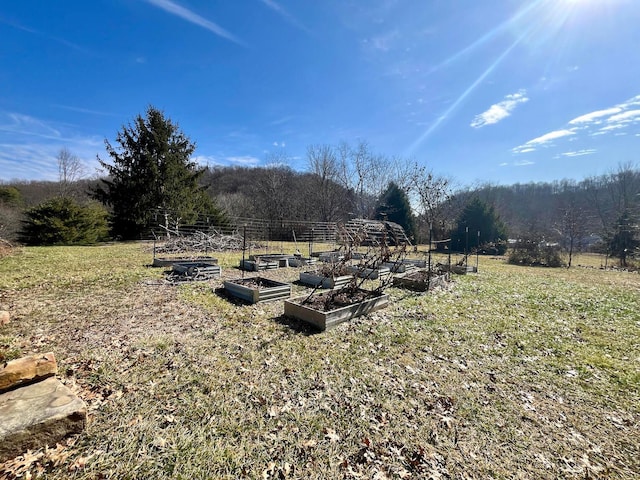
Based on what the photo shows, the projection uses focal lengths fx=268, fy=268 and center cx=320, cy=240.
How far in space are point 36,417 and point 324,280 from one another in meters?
5.35

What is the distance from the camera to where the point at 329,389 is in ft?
9.66

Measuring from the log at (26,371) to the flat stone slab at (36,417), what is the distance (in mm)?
60

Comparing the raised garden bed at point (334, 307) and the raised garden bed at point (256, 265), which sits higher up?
the raised garden bed at point (256, 265)

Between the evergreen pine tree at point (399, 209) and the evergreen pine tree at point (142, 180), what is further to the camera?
the evergreen pine tree at point (399, 209)

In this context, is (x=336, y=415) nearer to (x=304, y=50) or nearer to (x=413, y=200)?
(x=304, y=50)

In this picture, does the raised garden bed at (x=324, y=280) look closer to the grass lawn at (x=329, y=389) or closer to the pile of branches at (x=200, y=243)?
the grass lawn at (x=329, y=389)

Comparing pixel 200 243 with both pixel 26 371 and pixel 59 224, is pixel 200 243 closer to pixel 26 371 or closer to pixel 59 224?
pixel 59 224

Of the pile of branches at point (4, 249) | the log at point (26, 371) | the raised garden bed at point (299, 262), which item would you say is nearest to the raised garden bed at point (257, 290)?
the log at point (26, 371)

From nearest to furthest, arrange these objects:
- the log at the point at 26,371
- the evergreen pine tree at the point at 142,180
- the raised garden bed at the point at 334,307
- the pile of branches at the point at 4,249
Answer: the log at the point at 26,371, the raised garden bed at the point at 334,307, the pile of branches at the point at 4,249, the evergreen pine tree at the point at 142,180

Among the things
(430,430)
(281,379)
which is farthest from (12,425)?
(430,430)

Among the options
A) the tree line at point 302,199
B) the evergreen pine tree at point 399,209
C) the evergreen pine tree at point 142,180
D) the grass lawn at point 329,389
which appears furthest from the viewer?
the evergreen pine tree at point 399,209

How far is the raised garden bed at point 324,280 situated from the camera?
23.3 ft

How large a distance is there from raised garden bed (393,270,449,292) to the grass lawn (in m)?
1.58

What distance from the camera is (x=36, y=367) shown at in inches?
93.4
